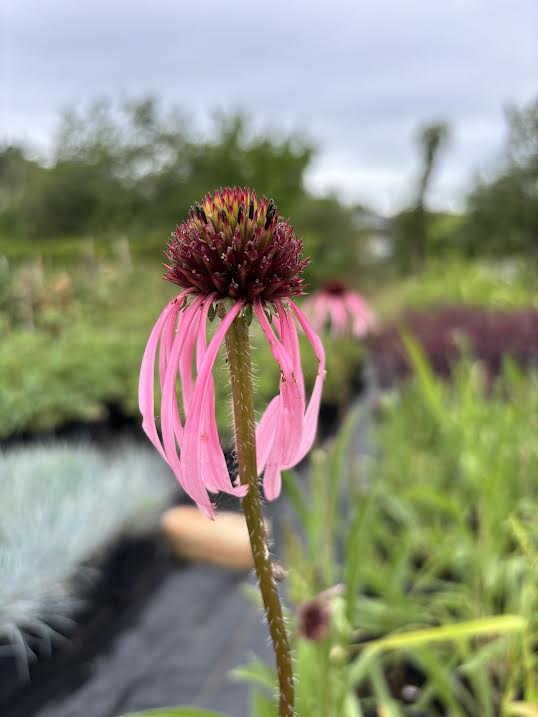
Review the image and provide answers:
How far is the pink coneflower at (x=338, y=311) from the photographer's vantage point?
1973 millimetres

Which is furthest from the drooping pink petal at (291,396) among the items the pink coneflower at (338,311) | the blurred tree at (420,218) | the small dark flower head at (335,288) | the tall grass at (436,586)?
the blurred tree at (420,218)

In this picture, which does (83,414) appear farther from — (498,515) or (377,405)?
(498,515)

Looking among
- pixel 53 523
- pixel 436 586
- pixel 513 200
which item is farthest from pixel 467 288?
pixel 53 523

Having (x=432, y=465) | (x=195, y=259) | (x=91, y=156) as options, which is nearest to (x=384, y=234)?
(x=91, y=156)

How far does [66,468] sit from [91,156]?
1953cm

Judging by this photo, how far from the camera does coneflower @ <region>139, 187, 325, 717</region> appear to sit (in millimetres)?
389

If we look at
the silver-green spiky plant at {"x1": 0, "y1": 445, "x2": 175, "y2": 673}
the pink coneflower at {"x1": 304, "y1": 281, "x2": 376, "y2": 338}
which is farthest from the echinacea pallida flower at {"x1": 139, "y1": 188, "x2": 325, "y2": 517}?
the pink coneflower at {"x1": 304, "y1": 281, "x2": 376, "y2": 338}

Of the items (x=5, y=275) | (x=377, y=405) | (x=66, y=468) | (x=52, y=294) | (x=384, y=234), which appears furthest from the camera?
(x=384, y=234)

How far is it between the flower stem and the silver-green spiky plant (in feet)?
2.98

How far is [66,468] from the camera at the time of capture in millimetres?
1629

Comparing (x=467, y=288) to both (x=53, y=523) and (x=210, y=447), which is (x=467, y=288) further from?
(x=210, y=447)

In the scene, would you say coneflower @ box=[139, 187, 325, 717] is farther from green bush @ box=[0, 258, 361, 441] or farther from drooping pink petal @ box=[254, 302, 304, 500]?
green bush @ box=[0, 258, 361, 441]

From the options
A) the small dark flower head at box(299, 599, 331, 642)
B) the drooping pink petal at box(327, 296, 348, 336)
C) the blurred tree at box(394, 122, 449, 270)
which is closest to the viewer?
the small dark flower head at box(299, 599, 331, 642)

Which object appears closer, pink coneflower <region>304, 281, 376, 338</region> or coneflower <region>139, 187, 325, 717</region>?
coneflower <region>139, 187, 325, 717</region>
